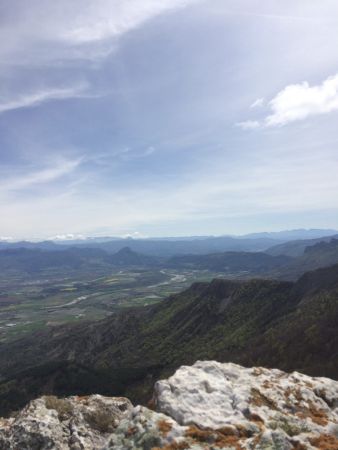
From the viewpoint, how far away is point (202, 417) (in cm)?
2134

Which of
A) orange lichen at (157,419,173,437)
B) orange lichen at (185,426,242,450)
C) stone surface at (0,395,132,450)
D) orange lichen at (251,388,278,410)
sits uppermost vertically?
orange lichen at (157,419,173,437)

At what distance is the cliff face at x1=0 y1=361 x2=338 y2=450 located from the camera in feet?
62.7

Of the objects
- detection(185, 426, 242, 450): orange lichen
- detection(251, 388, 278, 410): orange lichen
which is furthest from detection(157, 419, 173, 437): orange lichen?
detection(251, 388, 278, 410): orange lichen

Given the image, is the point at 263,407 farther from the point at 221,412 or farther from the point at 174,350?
the point at 174,350

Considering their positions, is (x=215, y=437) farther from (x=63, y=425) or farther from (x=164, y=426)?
(x=63, y=425)

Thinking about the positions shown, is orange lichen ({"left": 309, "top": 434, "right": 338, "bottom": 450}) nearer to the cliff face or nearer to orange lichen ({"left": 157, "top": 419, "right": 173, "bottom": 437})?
the cliff face

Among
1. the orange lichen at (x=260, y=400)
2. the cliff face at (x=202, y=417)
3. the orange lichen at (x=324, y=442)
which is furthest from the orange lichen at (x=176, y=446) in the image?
the orange lichen at (x=260, y=400)

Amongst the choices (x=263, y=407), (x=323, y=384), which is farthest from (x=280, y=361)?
(x=263, y=407)

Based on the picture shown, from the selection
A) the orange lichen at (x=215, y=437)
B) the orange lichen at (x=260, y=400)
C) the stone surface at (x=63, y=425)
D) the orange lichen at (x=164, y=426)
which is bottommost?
the stone surface at (x=63, y=425)

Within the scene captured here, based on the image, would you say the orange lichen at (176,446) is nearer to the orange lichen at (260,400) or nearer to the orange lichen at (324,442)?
the orange lichen at (324,442)

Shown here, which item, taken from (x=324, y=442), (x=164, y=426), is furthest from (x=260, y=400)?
(x=164, y=426)

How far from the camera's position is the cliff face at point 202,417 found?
1912cm

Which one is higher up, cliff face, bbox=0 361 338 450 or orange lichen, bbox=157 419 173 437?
orange lichen, bbox=157 419 173 437

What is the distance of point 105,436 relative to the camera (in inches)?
982
